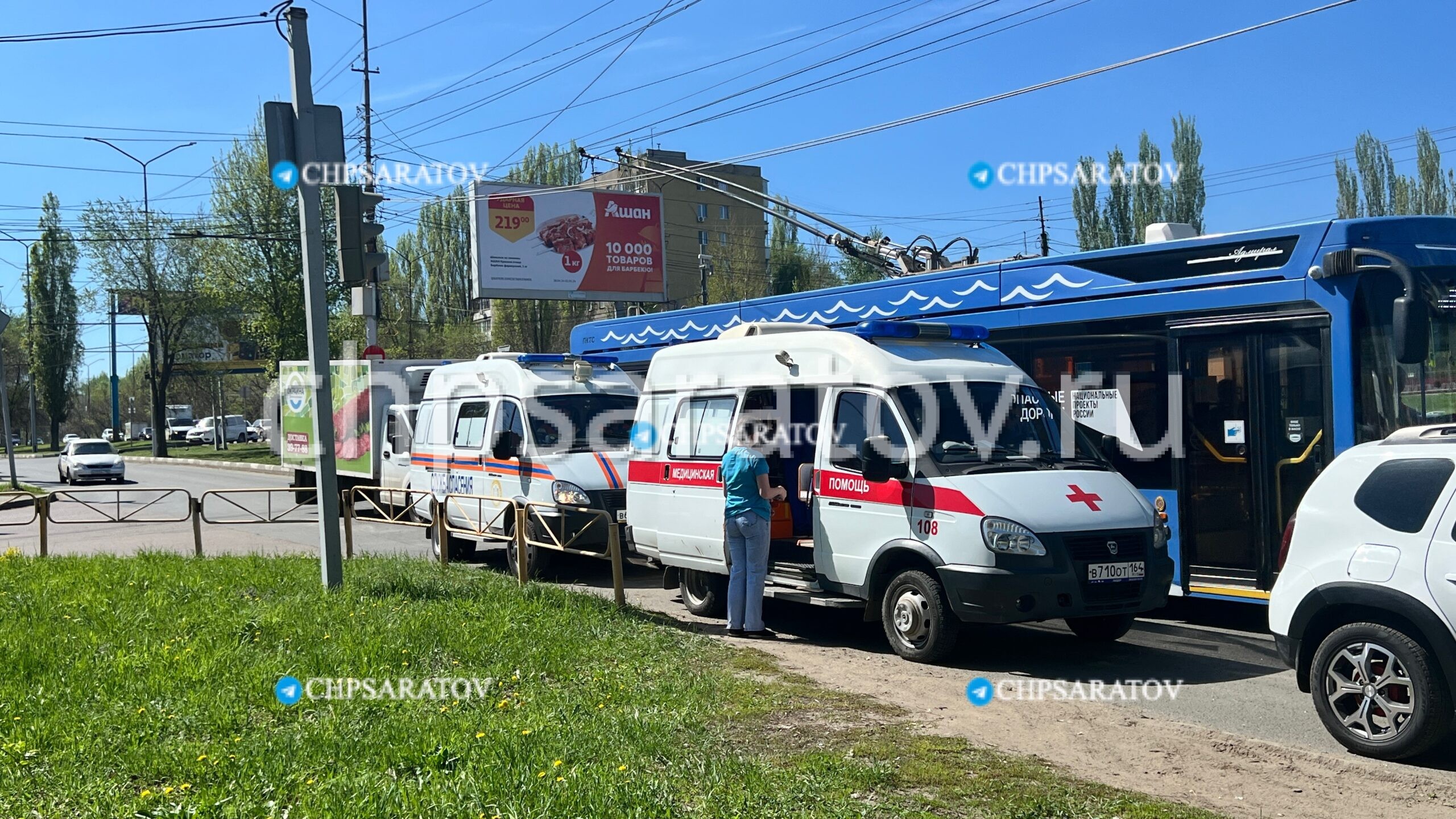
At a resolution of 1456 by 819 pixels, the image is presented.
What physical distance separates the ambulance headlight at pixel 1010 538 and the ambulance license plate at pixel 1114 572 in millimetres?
413

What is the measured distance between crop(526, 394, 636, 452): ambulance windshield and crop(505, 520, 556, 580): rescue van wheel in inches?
38.9

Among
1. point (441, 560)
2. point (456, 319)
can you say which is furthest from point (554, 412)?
point (456, 319)

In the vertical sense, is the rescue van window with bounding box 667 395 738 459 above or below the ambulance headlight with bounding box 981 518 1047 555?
above

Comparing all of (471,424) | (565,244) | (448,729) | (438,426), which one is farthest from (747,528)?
(565,244)

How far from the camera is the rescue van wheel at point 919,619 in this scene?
856cm

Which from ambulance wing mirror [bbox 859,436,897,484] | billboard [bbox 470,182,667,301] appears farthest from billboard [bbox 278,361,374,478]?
ambulance wing mirror [bbox 859,436,897,484]

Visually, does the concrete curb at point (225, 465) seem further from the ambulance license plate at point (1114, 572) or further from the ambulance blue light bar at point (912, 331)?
the ambulance license plate at point (1114, 572)

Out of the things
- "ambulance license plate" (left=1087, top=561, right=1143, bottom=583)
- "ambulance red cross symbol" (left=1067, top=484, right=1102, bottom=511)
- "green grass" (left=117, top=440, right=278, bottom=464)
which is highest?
"ambulance red cross symbol" (left=1067, top=484, right=1102, bottom=511)

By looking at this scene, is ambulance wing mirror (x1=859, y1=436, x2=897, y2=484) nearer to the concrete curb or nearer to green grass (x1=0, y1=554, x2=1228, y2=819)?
green grass (x1=0, y1=554, x2=1228, y2=819)

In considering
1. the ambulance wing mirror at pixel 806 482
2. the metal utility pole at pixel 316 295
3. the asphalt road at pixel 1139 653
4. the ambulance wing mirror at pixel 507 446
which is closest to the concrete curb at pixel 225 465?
the asphalt road at pixel 1139 653

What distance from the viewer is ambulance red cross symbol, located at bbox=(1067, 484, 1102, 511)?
28.2 feet

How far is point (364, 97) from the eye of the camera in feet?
114

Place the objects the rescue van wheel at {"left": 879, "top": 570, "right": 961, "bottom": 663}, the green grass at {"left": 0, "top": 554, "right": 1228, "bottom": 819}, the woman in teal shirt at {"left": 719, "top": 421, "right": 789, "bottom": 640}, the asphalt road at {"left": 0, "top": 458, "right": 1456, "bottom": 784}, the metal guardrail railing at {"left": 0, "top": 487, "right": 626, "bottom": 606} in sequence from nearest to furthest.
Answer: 1. the green grass at {"left": 0, "top": 554, "right": 1228, "bottom": 819}
2. the asphalt road at {"left": 0, "top": 458, "right": 1456, "bottom": 784}
3. the rescue van wheel at {"left": 879, "top": 570, "right": 961, "bottom": 663}
4. the woman in teal shirt at {"left": 719, "top": 421, "right": 789, "bottom": 640}
5. the metal guardrail railing at {"left": 0, "top": 487, "right": 626, "bottom": 606}

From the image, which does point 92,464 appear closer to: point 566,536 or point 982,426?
point 566,536
